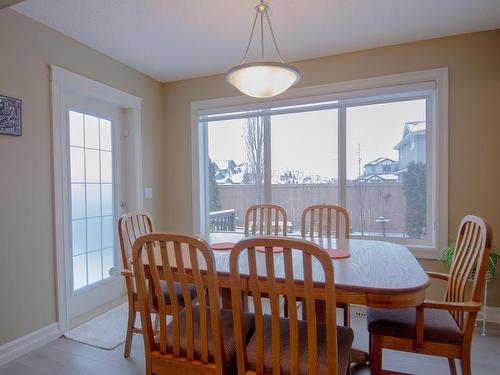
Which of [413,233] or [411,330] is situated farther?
[413,233]

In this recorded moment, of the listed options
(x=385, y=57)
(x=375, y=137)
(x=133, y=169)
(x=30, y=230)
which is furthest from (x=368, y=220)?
(x=30, y=230)

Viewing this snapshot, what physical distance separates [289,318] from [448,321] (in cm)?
91

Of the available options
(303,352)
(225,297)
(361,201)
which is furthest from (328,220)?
(303,352)

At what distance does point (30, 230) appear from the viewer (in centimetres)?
222

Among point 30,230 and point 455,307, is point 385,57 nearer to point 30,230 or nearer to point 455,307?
Result: point 455,307

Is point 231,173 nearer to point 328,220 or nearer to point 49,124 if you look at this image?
point 328,220

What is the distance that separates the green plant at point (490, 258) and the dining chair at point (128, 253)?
2044 mm

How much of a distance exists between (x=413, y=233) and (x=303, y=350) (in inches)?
80.7

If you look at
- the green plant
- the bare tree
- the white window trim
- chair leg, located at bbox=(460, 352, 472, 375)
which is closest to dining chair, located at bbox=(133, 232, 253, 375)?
chair leg, located at bbox=(460, 352, 472, 375)

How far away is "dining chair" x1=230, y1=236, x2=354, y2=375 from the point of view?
1.02 m

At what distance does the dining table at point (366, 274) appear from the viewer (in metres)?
1.21

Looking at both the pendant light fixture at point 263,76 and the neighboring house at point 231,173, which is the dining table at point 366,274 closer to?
the pendant light fixture at point 263,76

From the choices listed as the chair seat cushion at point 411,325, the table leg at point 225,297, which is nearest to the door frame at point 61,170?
the table leg at point 225,297

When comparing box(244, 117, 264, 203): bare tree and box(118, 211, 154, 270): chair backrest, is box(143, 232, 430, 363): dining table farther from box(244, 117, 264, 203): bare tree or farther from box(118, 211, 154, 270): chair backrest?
box(244, 117, 264, 203): bare tree
